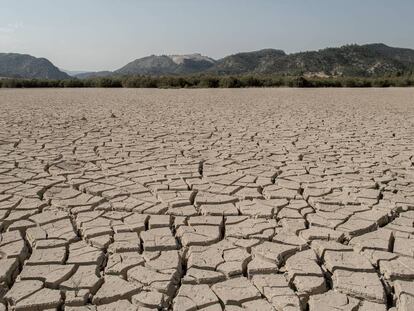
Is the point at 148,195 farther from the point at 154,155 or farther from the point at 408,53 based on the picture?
the point at 408,53

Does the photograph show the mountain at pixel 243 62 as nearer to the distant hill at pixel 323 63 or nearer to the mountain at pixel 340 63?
the distant hill at pixel 323 63

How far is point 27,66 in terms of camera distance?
11444 cm

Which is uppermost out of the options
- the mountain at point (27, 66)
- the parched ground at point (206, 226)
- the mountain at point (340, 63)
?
the mountain at point (27, 66)

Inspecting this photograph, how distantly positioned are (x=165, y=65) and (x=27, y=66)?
3930 cm

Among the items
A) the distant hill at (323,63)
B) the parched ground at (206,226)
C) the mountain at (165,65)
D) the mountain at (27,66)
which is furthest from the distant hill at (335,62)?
the mountain at (27,66)

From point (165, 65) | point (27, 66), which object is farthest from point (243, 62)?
point (27, 66)

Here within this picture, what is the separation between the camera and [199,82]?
23766 mm

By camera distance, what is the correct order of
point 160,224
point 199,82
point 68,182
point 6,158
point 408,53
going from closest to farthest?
point 160,224 → point 68,182 → point 6,158 → point 199,82 → point 408,53

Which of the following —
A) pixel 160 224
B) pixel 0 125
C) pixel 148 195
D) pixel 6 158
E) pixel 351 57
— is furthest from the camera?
pixel 351 57

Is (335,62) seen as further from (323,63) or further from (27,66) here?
(27,66)

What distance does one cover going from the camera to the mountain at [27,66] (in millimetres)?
110688

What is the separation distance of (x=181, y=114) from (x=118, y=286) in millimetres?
7191

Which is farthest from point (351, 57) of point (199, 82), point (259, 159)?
point (259, 159)

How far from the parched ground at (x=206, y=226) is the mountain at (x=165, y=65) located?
321 ft
